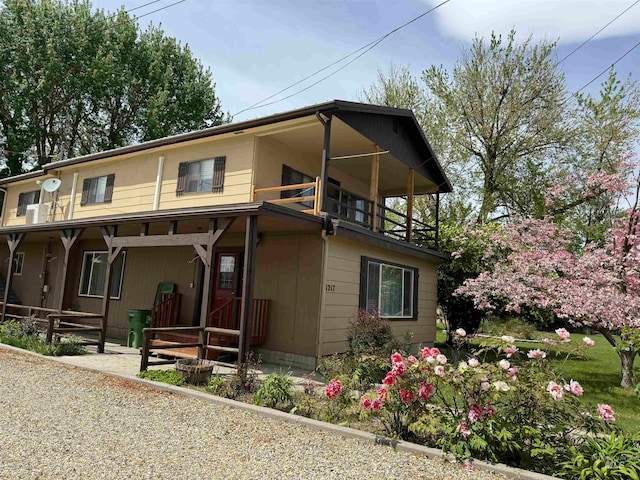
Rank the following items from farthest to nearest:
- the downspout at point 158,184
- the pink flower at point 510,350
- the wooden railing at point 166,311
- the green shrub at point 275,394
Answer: the downspout at point 158,184, the wooden railing at point 166,311, the green shrub at point 275,394, the pink flower at point 510,350

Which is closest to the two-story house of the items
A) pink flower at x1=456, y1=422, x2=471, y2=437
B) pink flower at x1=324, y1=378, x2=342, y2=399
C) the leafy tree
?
pink flower at x1=324, y1=378, x2=342, y2=399

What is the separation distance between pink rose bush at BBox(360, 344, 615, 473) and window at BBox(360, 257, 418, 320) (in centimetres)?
562

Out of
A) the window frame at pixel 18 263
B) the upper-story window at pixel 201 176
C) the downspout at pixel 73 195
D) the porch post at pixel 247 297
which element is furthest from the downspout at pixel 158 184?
the window frame at pixel 18 263

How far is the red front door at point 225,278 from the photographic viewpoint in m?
10.6

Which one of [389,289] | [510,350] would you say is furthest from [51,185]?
[510,350]

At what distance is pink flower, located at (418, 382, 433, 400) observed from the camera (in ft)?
14.4

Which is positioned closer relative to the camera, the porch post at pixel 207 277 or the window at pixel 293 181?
the porch post at pixel 207 277

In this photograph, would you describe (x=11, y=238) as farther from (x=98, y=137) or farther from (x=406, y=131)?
(x=98, y=137)

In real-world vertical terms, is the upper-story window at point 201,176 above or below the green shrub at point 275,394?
above

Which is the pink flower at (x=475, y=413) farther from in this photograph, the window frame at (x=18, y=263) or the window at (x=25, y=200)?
the window frame at (x=18, y=263)

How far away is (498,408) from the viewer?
13.9 ft

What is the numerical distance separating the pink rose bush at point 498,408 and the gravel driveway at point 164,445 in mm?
353

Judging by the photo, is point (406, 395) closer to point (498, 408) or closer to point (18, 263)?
point (498, 408)

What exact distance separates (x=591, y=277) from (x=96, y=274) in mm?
13632
